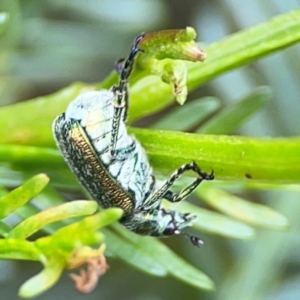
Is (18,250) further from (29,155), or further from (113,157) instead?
(113,157)

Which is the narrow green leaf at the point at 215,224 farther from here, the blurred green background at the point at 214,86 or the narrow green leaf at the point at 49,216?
the blurred green background at the point at 214,86

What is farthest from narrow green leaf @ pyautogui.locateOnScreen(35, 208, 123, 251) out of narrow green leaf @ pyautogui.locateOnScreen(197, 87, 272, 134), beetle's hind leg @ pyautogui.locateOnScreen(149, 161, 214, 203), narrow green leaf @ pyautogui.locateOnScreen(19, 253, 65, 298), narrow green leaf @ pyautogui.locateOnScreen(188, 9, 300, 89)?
narrow green leaf @ pyautogui.locateOnScreen(197, 87, 272, 134)

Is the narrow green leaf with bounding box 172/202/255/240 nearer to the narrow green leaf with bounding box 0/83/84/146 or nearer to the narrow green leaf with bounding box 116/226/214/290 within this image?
the narrow green leaf with bounding box 116/226/214/290

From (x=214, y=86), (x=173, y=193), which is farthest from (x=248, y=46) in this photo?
(x=214, y=86)

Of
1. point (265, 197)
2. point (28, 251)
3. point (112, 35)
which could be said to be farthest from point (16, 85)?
point (28, 251)

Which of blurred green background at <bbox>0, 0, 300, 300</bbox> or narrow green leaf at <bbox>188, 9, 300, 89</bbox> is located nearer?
narrow green leaf at <bbox>188, 9, 300, 89</bbox>

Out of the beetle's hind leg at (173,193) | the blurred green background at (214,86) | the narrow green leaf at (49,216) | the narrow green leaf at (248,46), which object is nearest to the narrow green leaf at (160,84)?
the narrow green leaf at (248,46)
